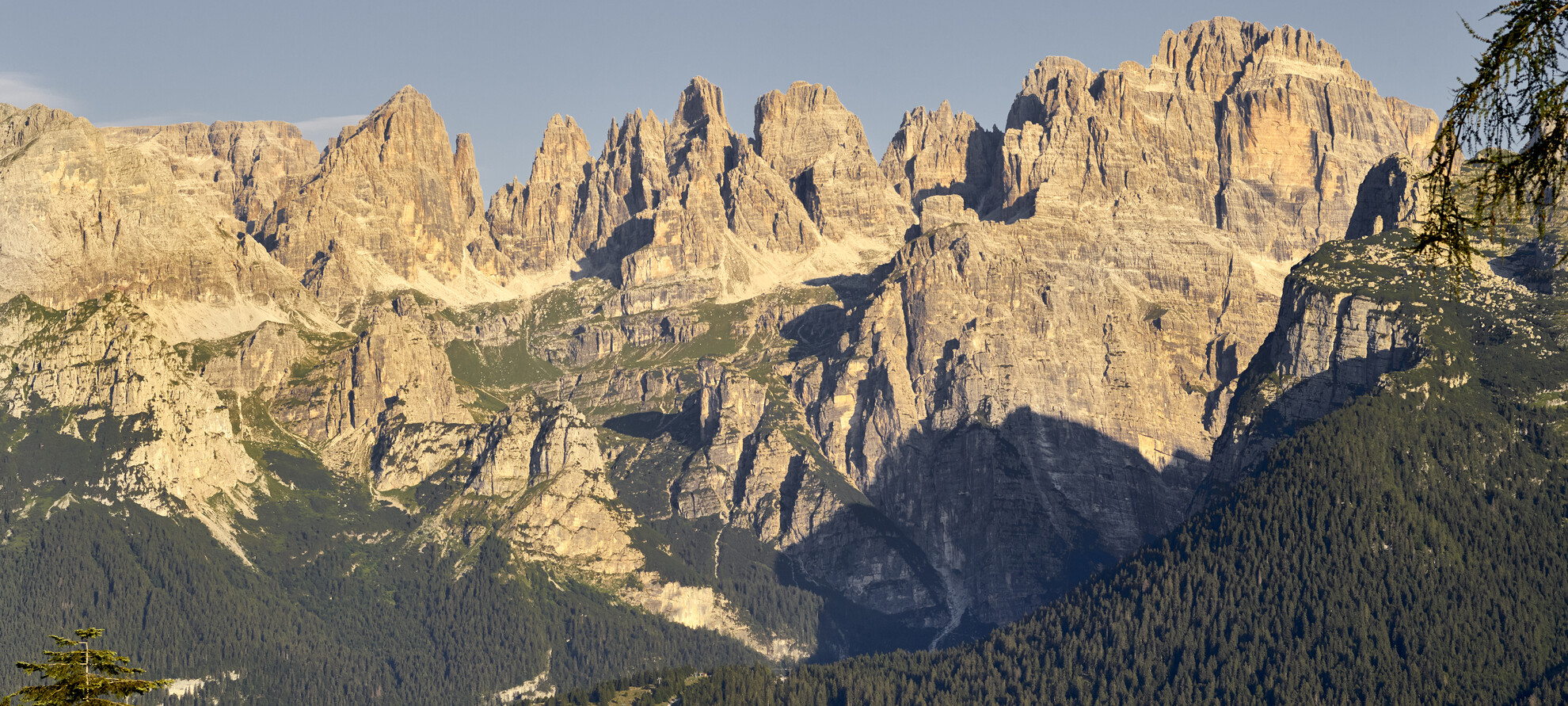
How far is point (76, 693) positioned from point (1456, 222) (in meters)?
Answer: 35.3

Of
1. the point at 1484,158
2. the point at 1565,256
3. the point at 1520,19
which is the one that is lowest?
the point at 1565,256

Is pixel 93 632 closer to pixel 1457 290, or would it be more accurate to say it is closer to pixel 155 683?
pixel 155 683

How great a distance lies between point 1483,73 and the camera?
36250mm

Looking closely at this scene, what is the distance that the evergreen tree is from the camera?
48.8 m

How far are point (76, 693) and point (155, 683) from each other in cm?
266

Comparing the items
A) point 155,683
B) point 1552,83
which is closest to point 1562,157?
point 1552,83

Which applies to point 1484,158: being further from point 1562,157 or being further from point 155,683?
point 155,683

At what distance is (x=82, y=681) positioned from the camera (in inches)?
1967

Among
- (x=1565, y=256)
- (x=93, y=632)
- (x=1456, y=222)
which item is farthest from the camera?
(x=93, y=632)

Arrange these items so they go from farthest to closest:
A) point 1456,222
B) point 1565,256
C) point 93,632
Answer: point 93,632, point 1456,222, point 1565,256

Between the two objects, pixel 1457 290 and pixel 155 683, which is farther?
pixel 155 683

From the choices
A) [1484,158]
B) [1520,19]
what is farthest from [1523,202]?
[1520,19]

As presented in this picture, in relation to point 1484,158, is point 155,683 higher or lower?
lower

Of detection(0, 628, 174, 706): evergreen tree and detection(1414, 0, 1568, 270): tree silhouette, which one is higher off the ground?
detection(1414, 0, 1568, 270): tree silhouette
